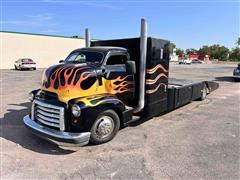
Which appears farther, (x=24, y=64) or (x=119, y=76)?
(x=24, y=64)

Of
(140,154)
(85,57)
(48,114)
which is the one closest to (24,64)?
(85,57)

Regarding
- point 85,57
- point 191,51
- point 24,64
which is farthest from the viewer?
point 191,51

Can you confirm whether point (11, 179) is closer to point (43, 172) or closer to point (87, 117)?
point (43, 172)

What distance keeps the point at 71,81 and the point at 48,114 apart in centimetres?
81

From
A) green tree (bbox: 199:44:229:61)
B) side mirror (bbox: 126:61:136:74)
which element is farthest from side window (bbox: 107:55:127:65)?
green tree (bbox: 199:44:229:61)

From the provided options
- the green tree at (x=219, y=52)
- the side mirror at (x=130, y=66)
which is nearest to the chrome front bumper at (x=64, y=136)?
the side mirror at (x=130, y=66)

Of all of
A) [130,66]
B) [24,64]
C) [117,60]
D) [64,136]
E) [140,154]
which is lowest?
[140,154]

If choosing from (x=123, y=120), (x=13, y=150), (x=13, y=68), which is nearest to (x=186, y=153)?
(x=123, y=120)

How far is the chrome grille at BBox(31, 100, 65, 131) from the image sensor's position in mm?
4133

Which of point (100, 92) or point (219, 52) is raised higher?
point (219, 52)

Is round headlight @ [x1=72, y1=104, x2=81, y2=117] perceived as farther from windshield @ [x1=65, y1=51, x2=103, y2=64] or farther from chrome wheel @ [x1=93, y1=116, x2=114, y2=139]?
windshield @ [x1=65, y1=51, x2=103, y2=64]

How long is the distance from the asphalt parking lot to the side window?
1697 mm

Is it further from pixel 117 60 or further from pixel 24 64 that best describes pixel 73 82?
pixel 24 64

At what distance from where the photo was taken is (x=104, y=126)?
4562mm
